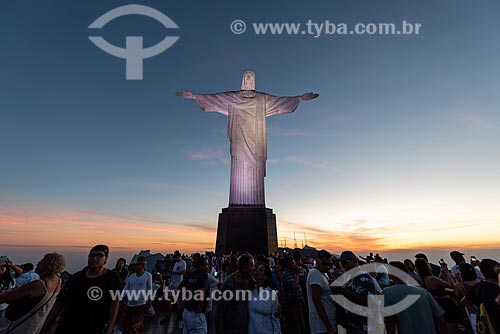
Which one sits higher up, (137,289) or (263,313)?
(263,313)

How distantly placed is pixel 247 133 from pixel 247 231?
559 centimetres

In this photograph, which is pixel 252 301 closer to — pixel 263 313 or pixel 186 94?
pixel 263 313

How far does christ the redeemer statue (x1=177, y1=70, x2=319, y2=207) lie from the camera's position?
15930 mm

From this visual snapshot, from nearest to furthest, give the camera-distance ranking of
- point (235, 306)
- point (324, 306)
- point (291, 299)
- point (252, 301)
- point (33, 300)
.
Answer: point (33, 300)
point (235, 306)
point (252, 301)
point (324, 306)
point (291, 299)

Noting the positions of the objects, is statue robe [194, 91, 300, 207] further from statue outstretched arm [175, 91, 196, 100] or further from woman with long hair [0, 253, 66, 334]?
woman with long hair [0, 253, 66, 334]

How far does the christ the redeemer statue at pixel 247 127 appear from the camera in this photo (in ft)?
52.3

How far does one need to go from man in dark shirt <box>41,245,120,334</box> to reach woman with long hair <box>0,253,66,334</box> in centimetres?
18

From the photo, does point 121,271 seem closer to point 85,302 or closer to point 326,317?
point 85,302

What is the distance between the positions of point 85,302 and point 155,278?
713cm

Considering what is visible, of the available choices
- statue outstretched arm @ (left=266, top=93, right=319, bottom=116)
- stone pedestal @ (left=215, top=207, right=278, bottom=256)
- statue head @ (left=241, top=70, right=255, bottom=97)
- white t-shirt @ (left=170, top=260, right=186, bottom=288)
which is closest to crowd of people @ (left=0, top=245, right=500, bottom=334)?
white t-shirt @ (left=170, top=260, right=186, bottom=288)

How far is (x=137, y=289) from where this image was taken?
530 cm

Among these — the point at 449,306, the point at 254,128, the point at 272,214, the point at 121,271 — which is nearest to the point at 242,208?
the point at 272,214

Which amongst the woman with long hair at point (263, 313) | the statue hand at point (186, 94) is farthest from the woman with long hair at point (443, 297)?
the statue hand at point (186, 94)

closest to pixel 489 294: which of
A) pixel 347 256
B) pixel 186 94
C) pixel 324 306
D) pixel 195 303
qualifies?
pixel 347 256
